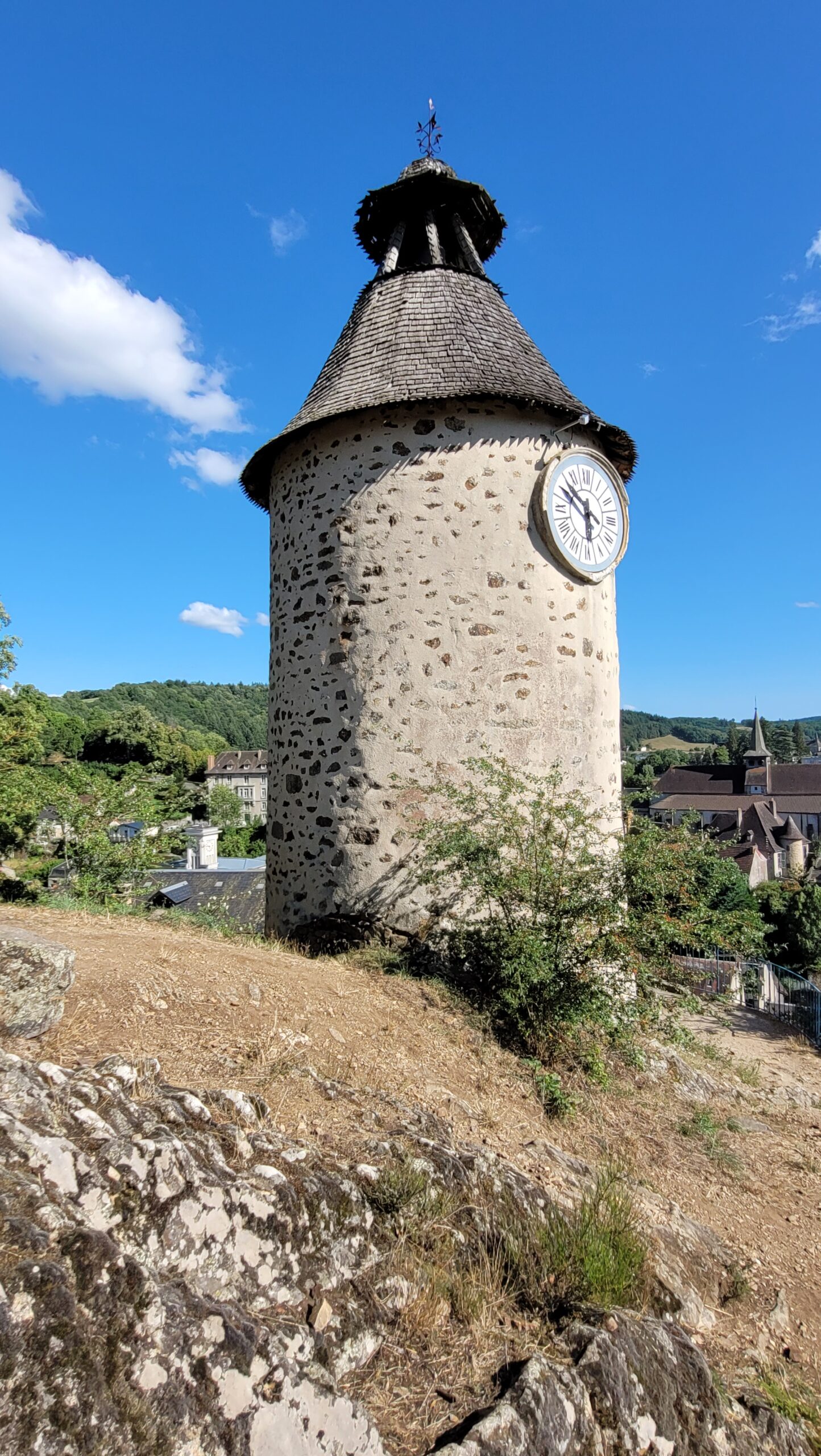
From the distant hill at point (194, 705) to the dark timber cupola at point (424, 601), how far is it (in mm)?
89622

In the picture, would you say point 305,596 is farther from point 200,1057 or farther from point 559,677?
point 200,1057

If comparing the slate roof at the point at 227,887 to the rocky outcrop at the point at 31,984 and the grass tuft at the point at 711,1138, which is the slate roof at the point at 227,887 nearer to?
the grass tuft at the point at 711,1138

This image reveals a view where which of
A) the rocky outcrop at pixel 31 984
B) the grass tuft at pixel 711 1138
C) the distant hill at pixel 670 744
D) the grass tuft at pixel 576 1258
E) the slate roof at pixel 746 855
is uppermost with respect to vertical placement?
the distant hill at pixel 670 744

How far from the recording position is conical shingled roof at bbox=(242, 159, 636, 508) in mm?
7277

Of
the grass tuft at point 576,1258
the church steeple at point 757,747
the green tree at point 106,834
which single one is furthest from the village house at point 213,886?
the church steeple at point 757,747

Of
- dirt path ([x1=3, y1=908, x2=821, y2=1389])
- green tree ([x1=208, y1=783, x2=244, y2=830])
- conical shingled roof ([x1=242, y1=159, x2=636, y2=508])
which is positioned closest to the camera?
dirt path ([x1=3, y1=908, x2=821, y2=1389])

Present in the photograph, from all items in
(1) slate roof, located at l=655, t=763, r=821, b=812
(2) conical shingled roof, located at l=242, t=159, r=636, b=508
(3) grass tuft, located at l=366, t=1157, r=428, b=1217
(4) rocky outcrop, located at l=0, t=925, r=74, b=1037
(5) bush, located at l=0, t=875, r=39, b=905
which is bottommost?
(3) grass tuft, located at l=366, t=1157, r=428, b=1217

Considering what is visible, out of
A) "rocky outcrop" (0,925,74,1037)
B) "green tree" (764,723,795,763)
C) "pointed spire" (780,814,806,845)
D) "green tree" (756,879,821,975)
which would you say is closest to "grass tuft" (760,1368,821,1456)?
"rocky outcrop" (0,925,74,1037)

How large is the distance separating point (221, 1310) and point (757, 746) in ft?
284

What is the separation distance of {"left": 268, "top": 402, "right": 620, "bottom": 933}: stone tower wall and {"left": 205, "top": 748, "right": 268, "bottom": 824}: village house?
60.6 meters

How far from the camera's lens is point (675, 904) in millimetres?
5453

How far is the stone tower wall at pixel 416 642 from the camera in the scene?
6.84 metres

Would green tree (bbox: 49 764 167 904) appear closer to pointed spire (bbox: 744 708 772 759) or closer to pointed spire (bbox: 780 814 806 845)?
pointed spire (bbox: 780 814 806 845)

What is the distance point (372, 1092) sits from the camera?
3986mm
